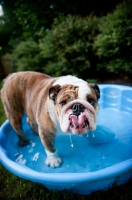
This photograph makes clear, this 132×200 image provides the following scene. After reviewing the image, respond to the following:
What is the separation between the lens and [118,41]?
4.68 meters

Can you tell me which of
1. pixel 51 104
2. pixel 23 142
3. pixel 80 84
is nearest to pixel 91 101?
pixel 80 84

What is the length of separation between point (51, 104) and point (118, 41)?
2732 millimetres

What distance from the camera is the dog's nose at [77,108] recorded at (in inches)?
83.0

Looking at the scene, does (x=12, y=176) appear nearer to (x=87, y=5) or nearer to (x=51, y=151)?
(x=51, y=151)

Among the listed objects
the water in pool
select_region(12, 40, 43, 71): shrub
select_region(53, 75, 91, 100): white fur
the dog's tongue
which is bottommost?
the water in pool

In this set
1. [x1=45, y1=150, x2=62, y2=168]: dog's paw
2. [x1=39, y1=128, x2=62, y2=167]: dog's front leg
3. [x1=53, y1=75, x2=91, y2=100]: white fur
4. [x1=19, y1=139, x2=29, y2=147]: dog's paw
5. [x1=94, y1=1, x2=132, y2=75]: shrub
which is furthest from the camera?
[x1=94, y1=1, x2=132, y2=75]: shrub

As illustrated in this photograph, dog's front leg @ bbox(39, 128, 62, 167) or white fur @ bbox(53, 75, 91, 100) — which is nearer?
white fur @ bbox(53, 75, 91, 100)

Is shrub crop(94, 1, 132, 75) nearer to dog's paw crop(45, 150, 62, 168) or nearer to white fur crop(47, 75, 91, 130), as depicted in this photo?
white fur crop(47, 75, 91, 130)

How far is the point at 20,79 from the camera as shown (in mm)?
3191

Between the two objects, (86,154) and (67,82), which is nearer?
(67,82)

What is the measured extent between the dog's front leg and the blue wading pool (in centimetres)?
7

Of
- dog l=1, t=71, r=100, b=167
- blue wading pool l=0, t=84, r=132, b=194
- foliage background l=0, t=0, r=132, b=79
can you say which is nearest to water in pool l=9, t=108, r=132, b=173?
blue wading pool l=0, t=84, r=132, b=194

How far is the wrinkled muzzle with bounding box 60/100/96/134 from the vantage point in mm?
2119

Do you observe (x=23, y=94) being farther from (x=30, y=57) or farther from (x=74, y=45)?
(x=30, y=57)
